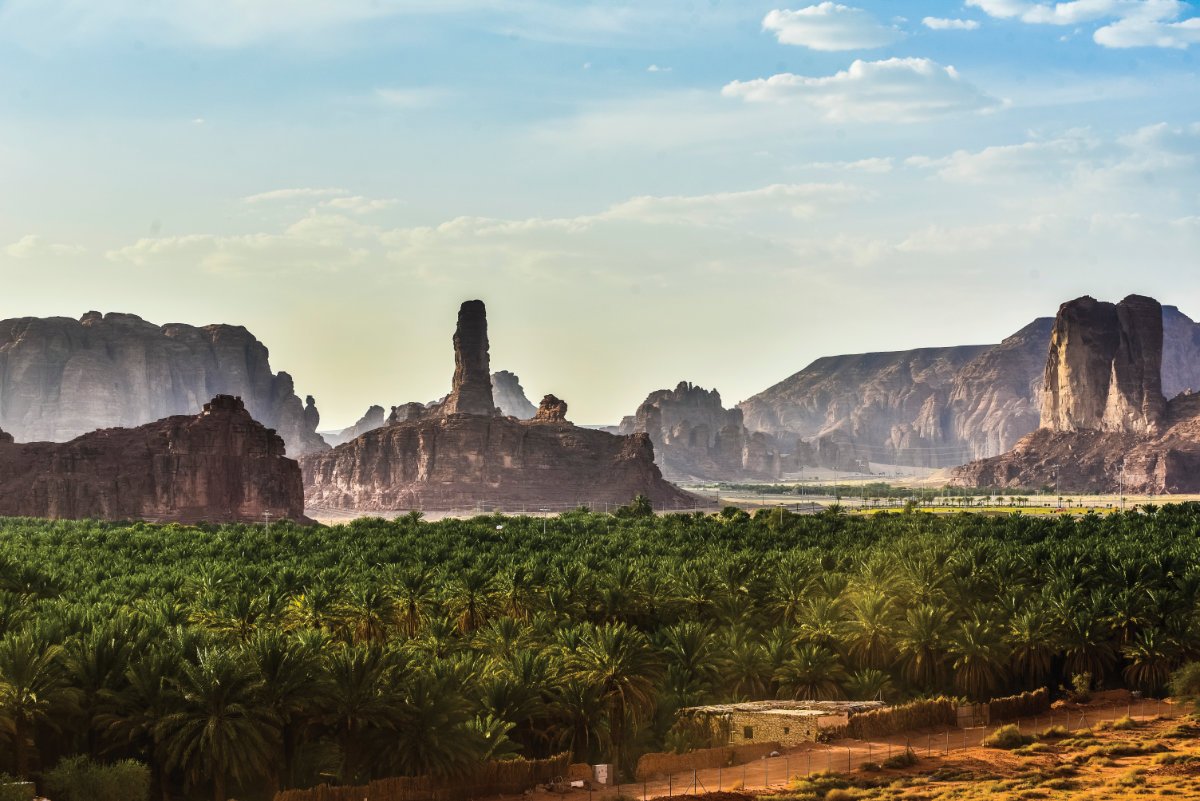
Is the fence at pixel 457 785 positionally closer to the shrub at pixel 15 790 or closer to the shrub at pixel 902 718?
the shrub at pixel 15 790

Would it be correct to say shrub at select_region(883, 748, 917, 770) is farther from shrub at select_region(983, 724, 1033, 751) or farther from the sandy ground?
shrub at select_region(983, 724, 1033, 751)

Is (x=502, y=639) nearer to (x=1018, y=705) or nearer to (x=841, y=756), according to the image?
(x=841, y=756)

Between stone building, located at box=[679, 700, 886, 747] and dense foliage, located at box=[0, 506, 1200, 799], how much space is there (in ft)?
6.08

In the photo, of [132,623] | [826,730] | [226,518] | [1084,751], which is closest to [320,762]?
[132,623]

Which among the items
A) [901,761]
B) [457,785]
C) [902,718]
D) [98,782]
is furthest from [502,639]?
→ [98,782]

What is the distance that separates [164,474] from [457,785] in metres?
145

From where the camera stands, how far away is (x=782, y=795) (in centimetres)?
3900

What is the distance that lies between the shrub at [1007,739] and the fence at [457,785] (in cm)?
1648

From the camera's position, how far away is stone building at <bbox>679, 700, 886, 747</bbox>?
156 ft

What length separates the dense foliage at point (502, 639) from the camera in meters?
38.8

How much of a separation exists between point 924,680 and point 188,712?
1355 inches

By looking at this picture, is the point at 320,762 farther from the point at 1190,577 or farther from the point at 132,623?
the point at 1190,577

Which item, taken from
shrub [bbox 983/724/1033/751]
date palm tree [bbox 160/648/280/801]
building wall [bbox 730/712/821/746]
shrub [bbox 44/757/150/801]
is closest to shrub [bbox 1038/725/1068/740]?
shrub [bbox 983/724/1033/751]

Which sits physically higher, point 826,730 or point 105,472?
point 105,472
